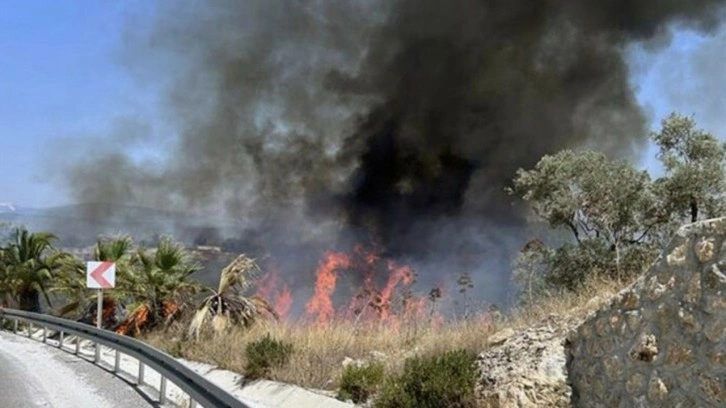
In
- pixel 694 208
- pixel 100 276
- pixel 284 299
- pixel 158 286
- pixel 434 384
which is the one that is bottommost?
pixel 434 384

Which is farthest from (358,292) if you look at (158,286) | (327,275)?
(327,275)

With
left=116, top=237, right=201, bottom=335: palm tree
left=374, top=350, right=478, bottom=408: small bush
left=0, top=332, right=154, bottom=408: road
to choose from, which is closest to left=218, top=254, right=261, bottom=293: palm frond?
left=116, top=237, right=201, bottom=335: palm tree

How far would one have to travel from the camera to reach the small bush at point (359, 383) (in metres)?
8.88

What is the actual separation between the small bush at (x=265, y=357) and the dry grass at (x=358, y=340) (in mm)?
187

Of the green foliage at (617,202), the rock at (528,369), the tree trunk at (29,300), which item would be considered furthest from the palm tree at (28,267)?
the rock at (528,369)

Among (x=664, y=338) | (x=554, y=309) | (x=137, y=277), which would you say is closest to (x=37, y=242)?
(x=137, y=277)

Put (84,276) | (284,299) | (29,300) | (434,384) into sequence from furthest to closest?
(284,299), (29,300), (84,276), (434,384)

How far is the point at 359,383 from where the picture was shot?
8953mm

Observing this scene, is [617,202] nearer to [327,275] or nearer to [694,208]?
[694,208]

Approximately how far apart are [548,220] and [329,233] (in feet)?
87.4

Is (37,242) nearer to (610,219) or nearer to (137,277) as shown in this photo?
(137,277)

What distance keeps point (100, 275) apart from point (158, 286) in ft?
12.9

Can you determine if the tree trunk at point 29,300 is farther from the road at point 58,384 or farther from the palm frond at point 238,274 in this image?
the road at point 58,384

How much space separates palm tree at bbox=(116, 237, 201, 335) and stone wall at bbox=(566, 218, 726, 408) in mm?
13793
